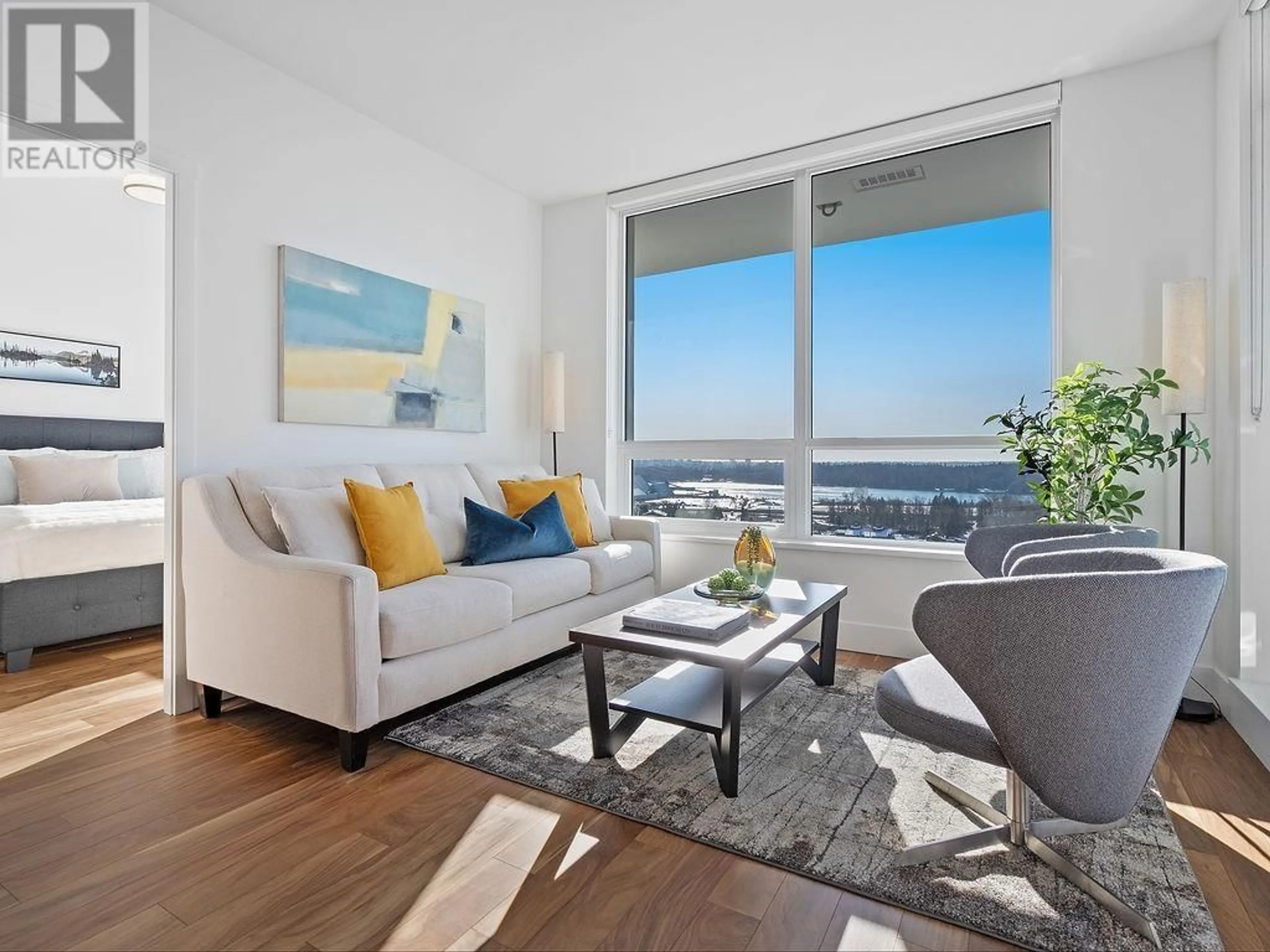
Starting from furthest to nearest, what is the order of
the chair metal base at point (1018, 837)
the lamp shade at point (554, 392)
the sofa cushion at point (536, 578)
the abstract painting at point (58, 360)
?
the abstract painting at point (58, 360) < the lamp shade at point (554, 392) < the sofa cushion at point (536, 578) < the chair metal base at point (1018, 837)

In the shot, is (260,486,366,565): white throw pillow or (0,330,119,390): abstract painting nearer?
(260,486,366,565): white throw pillow

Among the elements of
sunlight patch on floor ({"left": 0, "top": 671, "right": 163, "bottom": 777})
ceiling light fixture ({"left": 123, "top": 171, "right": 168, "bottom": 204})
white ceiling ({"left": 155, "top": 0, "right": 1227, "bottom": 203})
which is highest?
white ceiling ({"left": 155, "top": 0, "right": 1227, "bottom": 203})

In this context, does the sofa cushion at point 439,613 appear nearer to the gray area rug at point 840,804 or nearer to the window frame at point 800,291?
the gray area rug at point 840,804

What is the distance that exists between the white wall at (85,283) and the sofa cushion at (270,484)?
A: 2636 mm

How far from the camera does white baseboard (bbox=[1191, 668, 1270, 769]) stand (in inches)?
89.5

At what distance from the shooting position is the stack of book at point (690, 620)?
217 cm

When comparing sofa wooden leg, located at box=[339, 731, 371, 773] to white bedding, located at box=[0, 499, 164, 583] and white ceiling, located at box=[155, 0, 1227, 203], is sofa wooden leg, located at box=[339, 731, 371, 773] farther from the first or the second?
white ceiling, located at box=[155, 0, 1227, 203]

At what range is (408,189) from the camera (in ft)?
12.5

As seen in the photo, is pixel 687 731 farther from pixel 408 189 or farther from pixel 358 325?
pixel 408 189

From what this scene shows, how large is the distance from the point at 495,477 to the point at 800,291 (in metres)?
2.12

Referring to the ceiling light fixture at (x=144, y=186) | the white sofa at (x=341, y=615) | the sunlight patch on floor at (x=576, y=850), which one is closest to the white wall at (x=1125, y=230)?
the white sofa at (x=341, y=615)

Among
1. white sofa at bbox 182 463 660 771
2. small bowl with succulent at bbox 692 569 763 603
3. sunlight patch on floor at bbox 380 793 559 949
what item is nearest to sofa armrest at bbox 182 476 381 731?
white sofa at bbox 182 463 660 771

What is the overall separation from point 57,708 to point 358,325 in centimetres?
208

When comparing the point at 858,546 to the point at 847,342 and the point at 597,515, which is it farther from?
the point at 597,515
